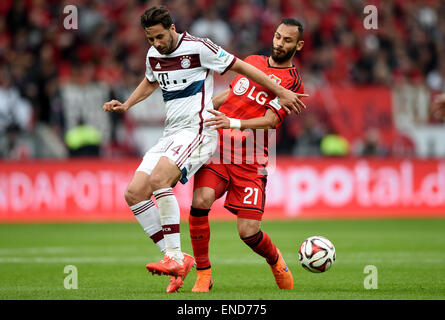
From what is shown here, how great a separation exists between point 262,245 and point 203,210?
2.03 ft

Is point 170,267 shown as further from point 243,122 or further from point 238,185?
point 243,122

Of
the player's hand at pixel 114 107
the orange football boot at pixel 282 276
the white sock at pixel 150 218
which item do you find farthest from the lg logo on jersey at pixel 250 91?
the orange football boot at pixel 282 276

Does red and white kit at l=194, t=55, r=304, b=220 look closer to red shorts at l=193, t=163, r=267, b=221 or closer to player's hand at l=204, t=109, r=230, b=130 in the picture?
red shorts at l=193, t=163, r=267, b=221

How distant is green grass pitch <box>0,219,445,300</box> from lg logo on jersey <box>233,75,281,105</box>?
5.66ft

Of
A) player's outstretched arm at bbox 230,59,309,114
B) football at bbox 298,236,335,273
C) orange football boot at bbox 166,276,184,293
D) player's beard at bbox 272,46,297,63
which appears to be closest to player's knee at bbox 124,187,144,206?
orange football boot at bbox 166,276,184,293

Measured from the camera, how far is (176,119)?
6.72 meters

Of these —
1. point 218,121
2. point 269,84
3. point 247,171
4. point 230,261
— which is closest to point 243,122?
point 218,121

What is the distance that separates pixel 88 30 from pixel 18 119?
3.35 meters

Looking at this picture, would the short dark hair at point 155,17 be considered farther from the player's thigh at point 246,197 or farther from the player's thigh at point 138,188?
the player's thigh at point 246,197

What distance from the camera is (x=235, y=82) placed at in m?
7.23

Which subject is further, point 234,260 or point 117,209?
point 117,209

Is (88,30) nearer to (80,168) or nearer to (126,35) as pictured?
(126,35)

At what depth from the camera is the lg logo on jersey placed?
23.0 feet

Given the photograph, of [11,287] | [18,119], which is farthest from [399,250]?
[18,119]
